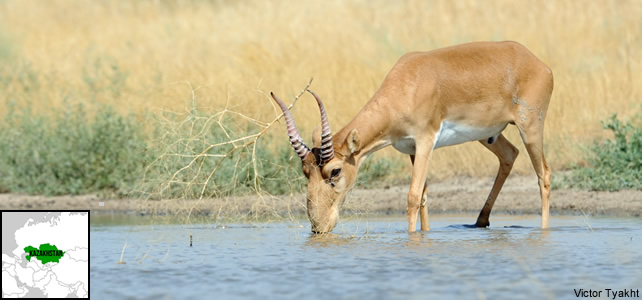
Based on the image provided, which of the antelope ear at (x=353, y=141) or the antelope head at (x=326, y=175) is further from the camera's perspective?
the antelope ear at (x=353, y=141)

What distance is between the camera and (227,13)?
2900 cm

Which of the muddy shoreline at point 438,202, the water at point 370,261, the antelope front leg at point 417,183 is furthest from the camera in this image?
the muddy shoreline at point 438,202

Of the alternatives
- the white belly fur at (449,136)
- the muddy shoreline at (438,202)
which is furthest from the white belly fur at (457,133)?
the muddy shoreline at (438,202)

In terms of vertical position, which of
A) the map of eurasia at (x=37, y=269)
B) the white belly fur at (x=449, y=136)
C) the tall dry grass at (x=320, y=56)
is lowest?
the map of eurasia at (x=37, y=269)

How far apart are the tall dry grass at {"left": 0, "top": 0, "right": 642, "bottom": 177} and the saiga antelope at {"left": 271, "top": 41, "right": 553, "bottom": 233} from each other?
2987 mm

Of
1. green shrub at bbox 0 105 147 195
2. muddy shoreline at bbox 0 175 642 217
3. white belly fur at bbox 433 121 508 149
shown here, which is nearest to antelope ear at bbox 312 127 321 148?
white belly fur at bbox 433 121 508 149

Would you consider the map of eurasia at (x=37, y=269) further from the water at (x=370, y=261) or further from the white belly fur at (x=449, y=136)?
the white belly fur at (x=449, y=136)

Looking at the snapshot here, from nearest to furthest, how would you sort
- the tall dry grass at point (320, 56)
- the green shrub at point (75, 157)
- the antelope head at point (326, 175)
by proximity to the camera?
the antelope head at point (326, 175)
the green shrub at point (75, 157)
the tall dry grass at point (320, 56)

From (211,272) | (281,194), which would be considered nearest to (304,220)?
(281,194)

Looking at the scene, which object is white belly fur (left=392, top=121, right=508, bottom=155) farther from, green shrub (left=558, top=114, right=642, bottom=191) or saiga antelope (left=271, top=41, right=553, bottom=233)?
green shrub (left=558, top=114, right=642, bottom=191)

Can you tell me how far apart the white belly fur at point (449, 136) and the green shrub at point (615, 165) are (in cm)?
279

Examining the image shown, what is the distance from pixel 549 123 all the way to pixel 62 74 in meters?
9.69

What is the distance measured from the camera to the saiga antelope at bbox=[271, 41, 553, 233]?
10.6m

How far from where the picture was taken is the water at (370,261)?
7691mm
